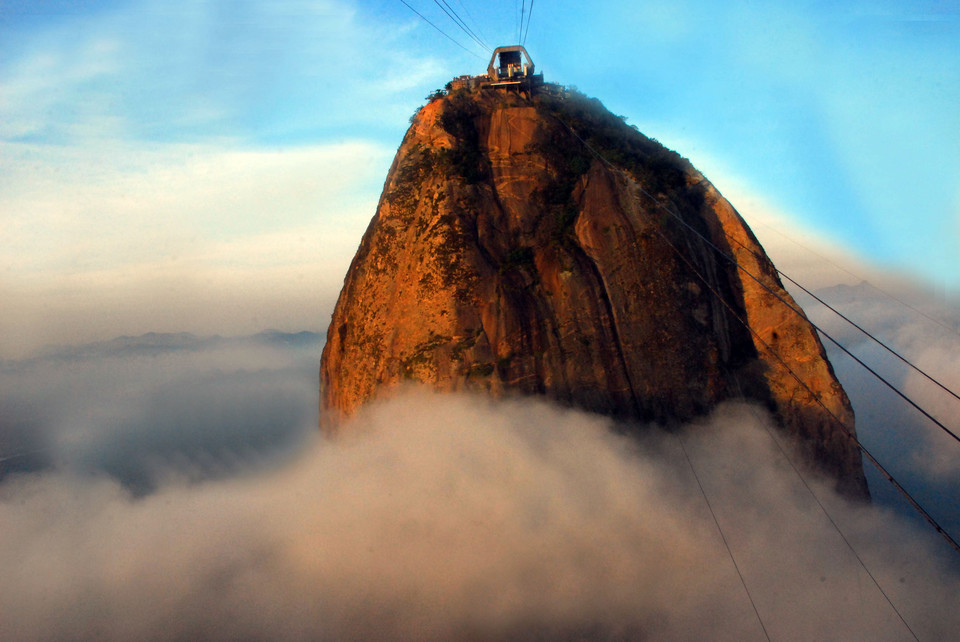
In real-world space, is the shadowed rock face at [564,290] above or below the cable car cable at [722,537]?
above

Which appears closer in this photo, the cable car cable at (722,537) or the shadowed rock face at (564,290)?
the cable car cable at (722,537)

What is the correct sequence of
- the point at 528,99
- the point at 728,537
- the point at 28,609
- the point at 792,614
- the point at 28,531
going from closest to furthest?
the point at 792,614
the point at 728,537
the point at 28,609
the point at 528,99
the point at 28,531

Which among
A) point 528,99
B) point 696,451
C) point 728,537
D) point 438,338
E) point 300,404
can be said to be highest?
point 528,99

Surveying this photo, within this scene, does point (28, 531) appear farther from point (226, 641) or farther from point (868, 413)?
point (868, 413)

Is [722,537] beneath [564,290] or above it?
beneath

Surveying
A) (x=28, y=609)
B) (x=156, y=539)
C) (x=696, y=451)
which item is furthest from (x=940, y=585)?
(x=28, y=609)

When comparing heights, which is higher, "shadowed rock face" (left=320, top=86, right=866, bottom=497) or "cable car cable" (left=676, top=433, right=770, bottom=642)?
"shadowed rock face" (left=320, top=86, right=866, bottom=497)

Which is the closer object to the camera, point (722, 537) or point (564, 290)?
point (722, 537)

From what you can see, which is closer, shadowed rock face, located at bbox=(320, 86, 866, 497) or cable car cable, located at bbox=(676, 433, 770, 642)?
cable car cable, located at bbox=(676, 433, 770, 642)
